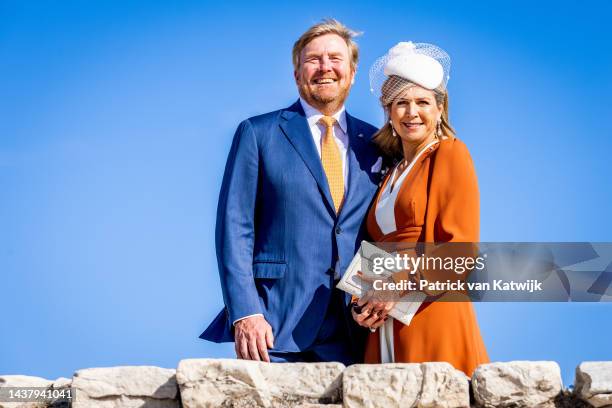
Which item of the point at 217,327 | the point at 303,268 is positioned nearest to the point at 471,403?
the point at 303,268

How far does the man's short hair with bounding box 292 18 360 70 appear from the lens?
4.53m

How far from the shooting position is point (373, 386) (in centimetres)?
311

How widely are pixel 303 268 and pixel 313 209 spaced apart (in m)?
0.30

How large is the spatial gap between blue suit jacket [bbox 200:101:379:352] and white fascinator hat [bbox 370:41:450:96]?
44 cm

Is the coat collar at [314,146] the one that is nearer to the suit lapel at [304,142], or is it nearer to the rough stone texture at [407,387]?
the suit lapel at [304,142]

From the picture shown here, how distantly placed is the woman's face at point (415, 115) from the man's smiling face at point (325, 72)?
1.31 feet

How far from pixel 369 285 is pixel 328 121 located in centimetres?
105

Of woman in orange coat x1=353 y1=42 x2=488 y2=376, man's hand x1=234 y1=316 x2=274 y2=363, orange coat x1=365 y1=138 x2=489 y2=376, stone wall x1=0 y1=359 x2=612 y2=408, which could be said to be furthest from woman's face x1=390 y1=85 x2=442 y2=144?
stone wall x1=0 y1=359 x2=612 y2=408

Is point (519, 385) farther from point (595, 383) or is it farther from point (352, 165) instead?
point (352, 165)

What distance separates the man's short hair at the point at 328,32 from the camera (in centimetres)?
453

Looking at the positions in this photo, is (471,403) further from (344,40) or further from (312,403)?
(344,40)

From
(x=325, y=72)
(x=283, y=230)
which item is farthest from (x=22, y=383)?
(x=325, y=72)

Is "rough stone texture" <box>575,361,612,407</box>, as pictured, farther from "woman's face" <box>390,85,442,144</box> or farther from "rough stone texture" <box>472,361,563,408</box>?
"woman's face" <box>390,85,442,144</box>

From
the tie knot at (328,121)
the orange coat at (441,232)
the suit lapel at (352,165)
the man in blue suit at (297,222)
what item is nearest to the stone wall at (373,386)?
the orange coat at (441,232)
